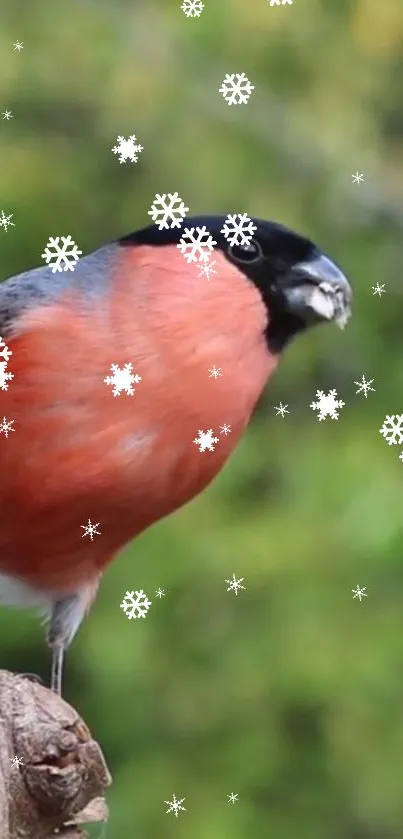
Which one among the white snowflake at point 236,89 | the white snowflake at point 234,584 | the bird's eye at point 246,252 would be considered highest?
the white snowflake at point 236,89

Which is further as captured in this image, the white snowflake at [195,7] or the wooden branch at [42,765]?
the white snowflake at [195,7]

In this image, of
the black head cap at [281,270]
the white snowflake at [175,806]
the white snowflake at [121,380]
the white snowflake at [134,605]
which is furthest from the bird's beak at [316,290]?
the white snowflake at [175,806]

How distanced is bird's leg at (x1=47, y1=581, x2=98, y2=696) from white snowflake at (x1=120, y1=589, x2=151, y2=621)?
0.02m

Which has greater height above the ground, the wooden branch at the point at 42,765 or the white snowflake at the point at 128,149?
the white snowflake at the point at 128,149

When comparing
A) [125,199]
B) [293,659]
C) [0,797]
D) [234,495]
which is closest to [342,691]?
[293,659]

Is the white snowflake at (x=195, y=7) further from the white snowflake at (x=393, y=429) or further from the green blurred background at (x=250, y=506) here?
the white snowflake at (x=393, y=429)

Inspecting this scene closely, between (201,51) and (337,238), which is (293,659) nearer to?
(337,238)

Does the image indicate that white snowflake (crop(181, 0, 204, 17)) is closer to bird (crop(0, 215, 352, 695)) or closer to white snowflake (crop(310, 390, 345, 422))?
bird (crop(0, 215, 352, 695))

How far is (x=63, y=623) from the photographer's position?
2.52 ft

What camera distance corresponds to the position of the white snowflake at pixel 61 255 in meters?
0.72

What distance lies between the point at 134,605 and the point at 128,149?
1.01 feet

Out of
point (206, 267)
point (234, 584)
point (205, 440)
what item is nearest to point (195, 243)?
point (206, 267)

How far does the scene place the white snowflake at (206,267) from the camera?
27.9 inches

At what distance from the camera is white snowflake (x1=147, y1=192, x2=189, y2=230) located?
0.73 metres
